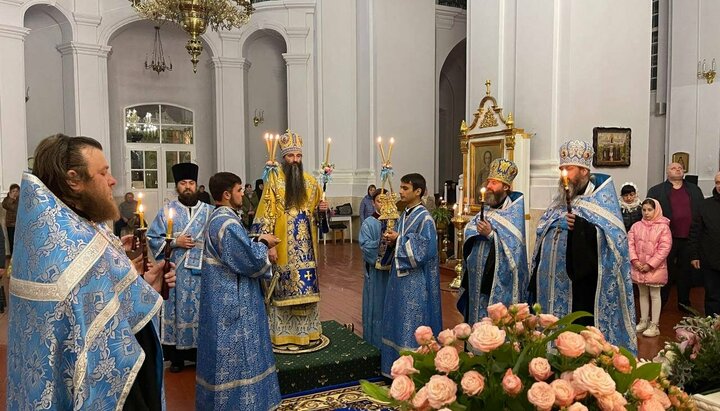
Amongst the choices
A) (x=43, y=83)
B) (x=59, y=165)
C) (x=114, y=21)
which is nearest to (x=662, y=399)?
(x=59, y=165)

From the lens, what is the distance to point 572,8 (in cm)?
842

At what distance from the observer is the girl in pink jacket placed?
6.00 metres

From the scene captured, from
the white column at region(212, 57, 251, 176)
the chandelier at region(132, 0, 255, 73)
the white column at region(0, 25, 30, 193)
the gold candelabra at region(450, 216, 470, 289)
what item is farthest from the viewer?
the white column at region(212, 57, 251, 176)

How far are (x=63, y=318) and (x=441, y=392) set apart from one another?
132 centimetres

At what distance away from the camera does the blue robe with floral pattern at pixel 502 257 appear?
432 cm

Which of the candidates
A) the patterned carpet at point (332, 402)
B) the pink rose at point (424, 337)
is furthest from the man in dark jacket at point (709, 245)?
the pink rose at point (424, 337)

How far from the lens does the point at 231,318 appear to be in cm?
362

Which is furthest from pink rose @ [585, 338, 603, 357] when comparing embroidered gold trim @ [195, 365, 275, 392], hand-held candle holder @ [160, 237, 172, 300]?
embroidered gold trim @ [195, 365, 275, 392]

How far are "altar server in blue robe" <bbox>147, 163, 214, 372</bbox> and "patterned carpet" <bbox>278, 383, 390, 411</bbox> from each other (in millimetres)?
1317

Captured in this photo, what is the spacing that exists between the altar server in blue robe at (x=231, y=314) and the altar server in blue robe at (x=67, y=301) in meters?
1.58

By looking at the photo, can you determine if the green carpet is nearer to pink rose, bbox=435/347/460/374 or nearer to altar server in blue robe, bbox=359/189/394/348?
altar server in blue robe, bbox=359/189/394/348

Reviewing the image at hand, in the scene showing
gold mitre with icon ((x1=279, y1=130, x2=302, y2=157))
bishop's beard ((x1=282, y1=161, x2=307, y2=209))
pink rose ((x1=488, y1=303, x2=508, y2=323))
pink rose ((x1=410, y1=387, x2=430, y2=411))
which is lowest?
Result: pink rose ((x1=410, y1=387, x2=430, y2=411))

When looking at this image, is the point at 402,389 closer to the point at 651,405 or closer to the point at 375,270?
the point at 651,405

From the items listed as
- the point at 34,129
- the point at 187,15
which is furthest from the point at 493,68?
the point at 34,129
